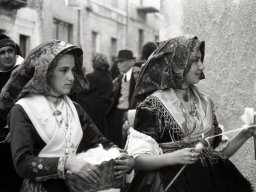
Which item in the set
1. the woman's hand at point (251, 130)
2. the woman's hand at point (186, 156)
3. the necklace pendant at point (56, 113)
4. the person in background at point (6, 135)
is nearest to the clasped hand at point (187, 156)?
the woman's hand at point (186, 156)

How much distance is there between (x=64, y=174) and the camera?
368 cm

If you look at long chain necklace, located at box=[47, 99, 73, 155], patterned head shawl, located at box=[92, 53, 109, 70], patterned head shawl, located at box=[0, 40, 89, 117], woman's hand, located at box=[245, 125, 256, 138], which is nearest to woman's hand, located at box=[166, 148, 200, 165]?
woman's hand, located at box=[245, 125, 256, 138]

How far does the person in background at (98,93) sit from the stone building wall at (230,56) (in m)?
5.36

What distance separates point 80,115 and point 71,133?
0.24 meters

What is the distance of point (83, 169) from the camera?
3.64 metres

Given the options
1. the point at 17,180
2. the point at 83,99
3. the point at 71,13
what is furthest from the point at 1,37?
the point at 71,13

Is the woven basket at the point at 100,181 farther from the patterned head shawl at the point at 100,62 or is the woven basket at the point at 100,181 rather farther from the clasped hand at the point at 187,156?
the patterned head shawl at the point at 100,62

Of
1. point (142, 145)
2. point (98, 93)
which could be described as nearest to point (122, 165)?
point (142, 145)

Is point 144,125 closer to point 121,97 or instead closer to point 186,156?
point 186,156

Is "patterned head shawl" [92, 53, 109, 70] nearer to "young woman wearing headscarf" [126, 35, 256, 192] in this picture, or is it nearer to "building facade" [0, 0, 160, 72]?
"young woman wearing headscarf" [126, 35, 256, 192]

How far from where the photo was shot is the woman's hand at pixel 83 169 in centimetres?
364

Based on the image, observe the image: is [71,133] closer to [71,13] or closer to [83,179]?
[83,179]

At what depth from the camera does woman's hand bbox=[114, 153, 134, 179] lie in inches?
149

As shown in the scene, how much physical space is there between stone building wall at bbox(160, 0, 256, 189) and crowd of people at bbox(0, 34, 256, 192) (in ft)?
3.16
